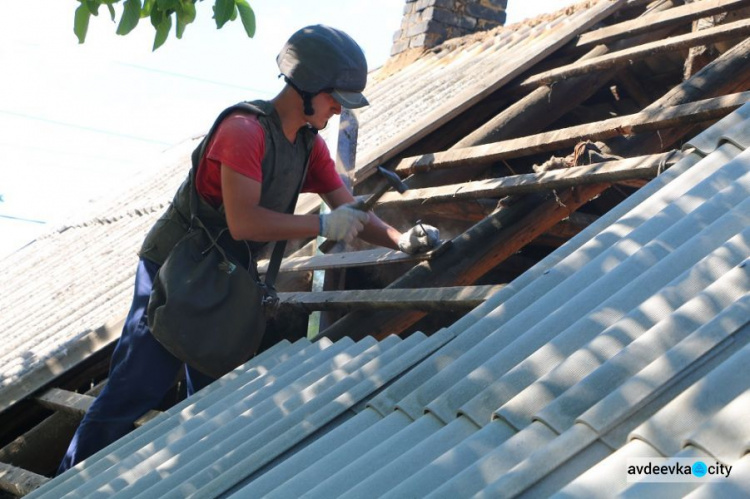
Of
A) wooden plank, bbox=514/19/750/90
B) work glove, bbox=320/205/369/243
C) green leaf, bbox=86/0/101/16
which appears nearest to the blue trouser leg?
work glove, bbox=320/205/369/243

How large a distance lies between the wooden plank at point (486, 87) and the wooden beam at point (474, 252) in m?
0.91

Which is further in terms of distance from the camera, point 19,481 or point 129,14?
point 19,481

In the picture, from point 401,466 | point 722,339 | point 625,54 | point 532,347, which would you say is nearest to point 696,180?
point 532,347

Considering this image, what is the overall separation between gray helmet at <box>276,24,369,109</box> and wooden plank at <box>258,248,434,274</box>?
2.16ft

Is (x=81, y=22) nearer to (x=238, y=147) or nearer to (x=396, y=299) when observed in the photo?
(x=238, y=147)

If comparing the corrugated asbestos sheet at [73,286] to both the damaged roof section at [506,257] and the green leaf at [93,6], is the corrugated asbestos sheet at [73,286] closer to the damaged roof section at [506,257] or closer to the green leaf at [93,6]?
the damaged roof section at [506,257]

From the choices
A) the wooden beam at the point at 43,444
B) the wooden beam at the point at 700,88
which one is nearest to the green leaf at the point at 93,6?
the wooden beam at the point at 43,444

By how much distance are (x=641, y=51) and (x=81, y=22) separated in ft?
8.63

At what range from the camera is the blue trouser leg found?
12.5 feet

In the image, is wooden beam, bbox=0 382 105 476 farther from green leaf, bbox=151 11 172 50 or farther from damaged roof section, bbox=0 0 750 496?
green leaf, bbox=151 11 172 50

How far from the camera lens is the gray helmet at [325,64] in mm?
3715

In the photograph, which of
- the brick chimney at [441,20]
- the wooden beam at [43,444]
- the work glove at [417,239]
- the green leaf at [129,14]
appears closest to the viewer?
the green leaf at [129,14]

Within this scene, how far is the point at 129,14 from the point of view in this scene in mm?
3414

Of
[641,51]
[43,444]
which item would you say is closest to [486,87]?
[641,51]
